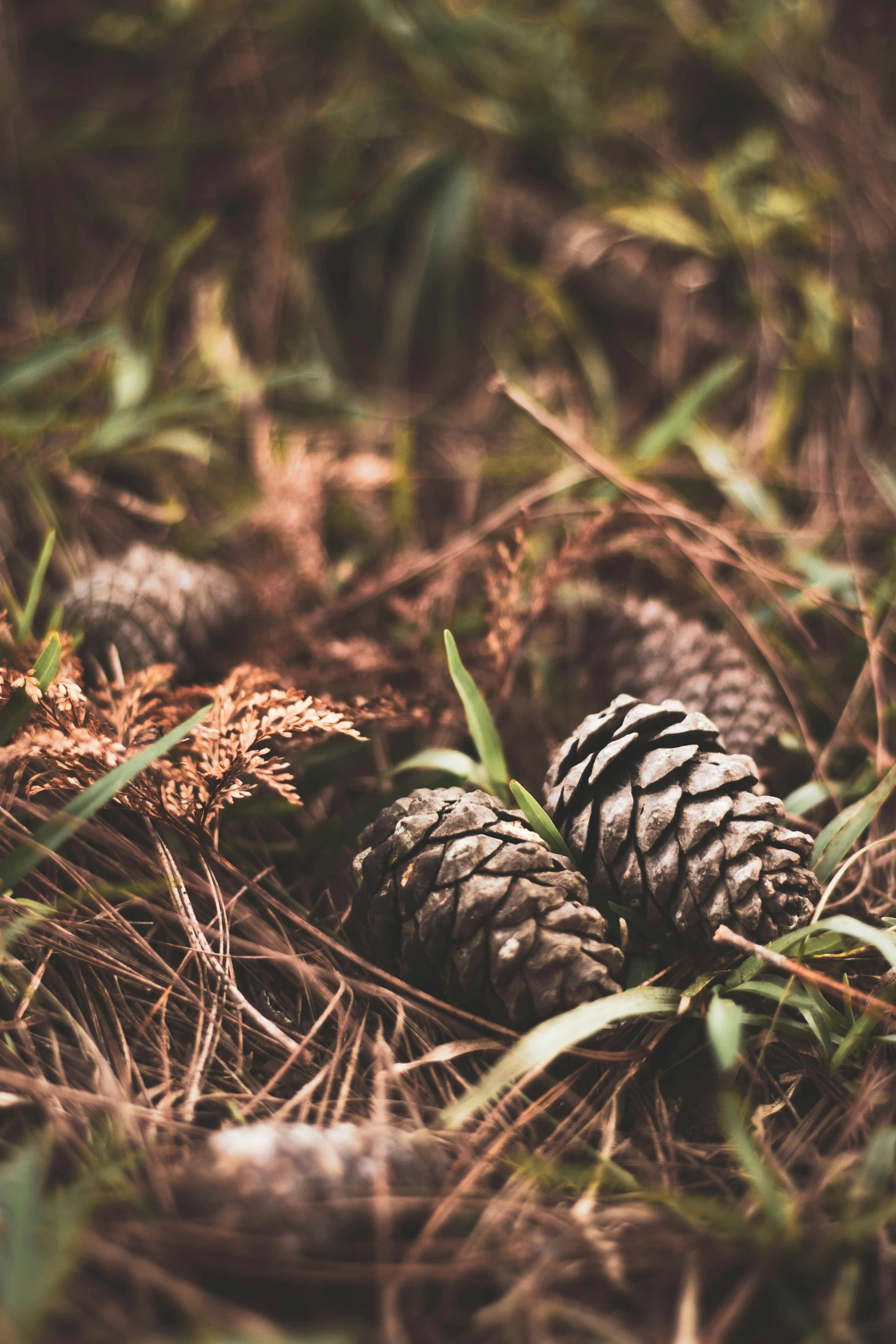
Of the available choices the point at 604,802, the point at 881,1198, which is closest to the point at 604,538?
the point at 604,802

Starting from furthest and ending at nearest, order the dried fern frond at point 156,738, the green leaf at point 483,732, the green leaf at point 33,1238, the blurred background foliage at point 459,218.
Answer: the blurred background foliage at point 459,218
the green leaf at point 483,732
the dried fern frond at point 156,738
the green leaf at point 33,1238

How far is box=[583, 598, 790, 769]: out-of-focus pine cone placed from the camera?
1163 mm

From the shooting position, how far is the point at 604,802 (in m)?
0.98

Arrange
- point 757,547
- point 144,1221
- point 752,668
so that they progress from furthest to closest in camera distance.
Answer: point 757,547
point 752,668
point 144,1221

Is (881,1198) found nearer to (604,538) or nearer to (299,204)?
(604,538)

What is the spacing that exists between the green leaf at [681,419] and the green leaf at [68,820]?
3.08 ft

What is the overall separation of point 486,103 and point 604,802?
1701 millimetres

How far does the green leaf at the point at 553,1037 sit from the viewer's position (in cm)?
75

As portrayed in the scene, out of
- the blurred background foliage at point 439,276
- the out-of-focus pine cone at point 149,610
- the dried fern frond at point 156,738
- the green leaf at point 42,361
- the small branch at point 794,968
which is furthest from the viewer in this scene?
the blurred background foliage at point 439,276

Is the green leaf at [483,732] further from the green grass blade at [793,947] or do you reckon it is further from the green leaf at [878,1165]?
the green leaf at [878,1165]

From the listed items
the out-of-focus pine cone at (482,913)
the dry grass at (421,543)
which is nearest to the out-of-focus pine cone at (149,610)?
the dry grass at (421,543)

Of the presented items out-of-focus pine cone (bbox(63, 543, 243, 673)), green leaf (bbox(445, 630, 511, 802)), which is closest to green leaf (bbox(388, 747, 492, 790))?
green leaf (bbox(445, 630, 511, 802))

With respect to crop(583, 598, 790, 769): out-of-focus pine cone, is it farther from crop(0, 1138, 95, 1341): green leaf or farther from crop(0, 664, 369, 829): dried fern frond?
crop(0, 1138, 95, 1341): green leaf

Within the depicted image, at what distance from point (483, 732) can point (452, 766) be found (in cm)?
6
